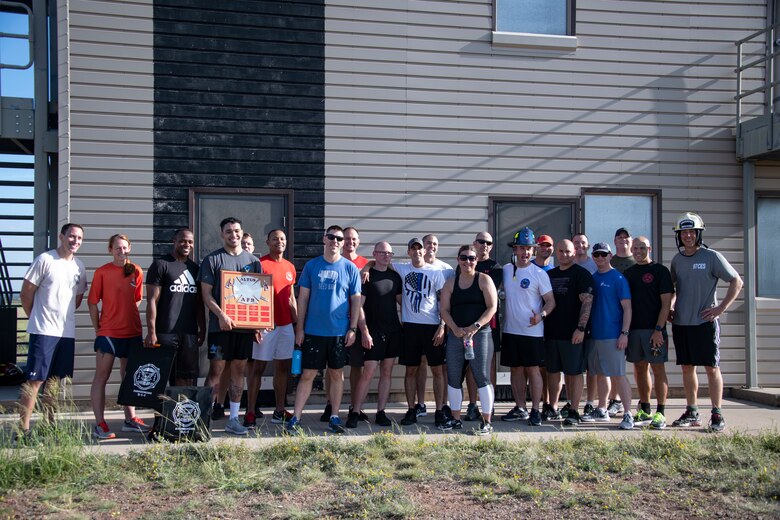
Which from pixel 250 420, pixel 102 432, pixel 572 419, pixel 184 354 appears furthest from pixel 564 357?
pixel 102 432

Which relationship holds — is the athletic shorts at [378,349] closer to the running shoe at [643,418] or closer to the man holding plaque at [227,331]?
the man holding plaque at [227,331]

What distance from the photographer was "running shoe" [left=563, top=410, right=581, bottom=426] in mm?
7285

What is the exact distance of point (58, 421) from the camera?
572 centimetres

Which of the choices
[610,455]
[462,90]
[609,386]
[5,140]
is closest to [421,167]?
[462,90]

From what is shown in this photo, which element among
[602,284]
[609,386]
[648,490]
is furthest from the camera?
[609,386]

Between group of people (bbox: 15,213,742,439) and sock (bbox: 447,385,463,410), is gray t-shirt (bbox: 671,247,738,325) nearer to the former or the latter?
group of people (bbox: 15,213,742,439)

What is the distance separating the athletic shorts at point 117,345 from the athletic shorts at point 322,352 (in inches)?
62.0

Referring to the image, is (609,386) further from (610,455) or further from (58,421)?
(58,421)

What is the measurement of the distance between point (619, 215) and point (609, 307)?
236cm

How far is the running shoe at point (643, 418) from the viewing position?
290 inches

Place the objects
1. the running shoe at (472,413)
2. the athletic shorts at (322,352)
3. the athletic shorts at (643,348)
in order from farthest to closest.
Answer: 1. the running shoe at (472,413)
2. the athletic shorts at (643,348)
3. the athletic shorts at (322,352)

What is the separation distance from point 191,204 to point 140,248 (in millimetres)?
776

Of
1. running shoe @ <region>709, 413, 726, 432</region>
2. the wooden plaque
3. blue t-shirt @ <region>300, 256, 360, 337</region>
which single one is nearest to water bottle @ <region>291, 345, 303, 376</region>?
blue t-shirt @ <region>300, 256, 360, 337</region>

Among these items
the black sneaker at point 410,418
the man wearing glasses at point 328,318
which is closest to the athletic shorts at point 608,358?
the black sneaker at point 410,418
